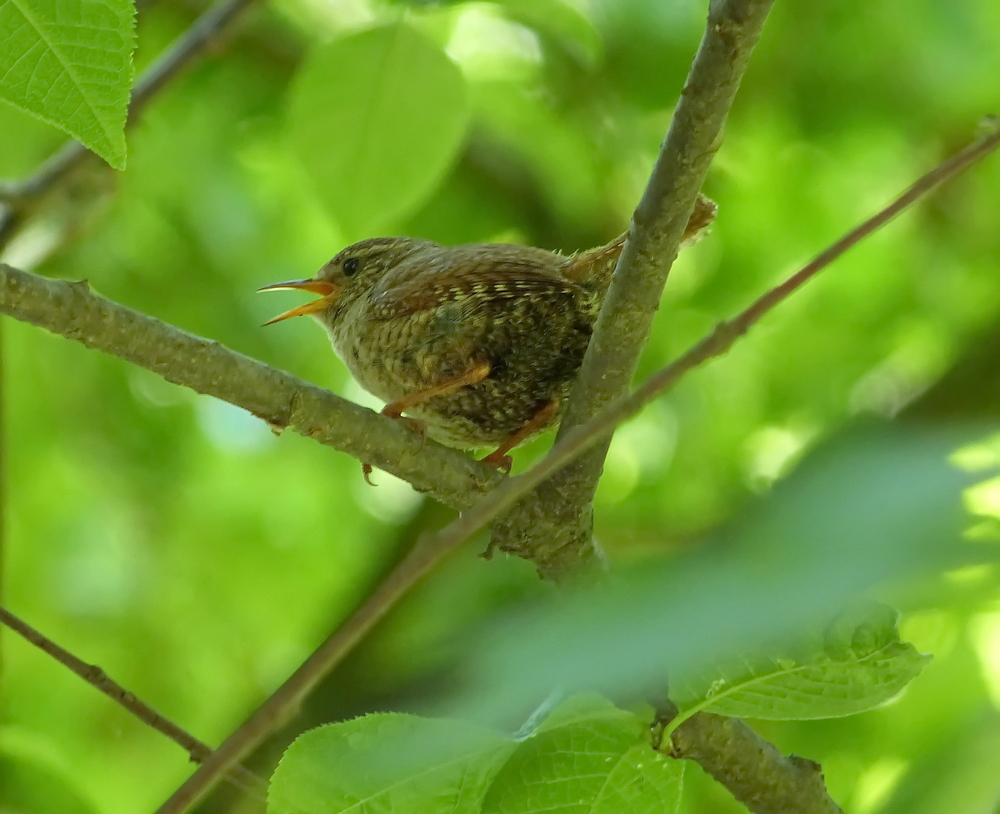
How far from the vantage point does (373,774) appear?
1194mm

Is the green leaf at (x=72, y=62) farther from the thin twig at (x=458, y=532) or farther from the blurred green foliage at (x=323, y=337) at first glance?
the blurred green foliage at (x=323, y=337)

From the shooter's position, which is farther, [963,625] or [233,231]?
[233,231]

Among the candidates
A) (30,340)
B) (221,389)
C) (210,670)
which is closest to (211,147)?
(30,340)

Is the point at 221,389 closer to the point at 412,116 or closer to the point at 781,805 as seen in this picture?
the point at 412,116

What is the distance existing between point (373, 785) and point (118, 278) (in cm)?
331

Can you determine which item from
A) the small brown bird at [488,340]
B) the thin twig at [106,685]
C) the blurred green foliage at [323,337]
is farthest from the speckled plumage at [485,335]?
the thin twig at [106,685]

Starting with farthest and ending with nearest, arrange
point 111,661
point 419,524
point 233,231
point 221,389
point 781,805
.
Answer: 1. point 111,661
2. point 233,231
3. point 419,524
4. point 781,805
5. point 221,389

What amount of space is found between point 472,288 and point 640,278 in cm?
82

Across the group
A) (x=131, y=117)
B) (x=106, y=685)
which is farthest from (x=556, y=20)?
(x=106, y=685)

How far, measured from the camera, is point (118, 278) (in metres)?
4.16

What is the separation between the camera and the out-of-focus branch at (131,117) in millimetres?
2564

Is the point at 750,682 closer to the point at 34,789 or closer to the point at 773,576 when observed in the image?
the point at 773,576

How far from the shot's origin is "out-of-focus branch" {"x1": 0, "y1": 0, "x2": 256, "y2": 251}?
2564mm

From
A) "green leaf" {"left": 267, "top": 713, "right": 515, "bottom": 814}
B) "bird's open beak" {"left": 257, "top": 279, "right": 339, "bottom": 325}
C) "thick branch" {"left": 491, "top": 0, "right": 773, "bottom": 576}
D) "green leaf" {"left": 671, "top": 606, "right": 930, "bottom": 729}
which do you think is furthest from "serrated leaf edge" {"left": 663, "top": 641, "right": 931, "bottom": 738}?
"bird's open beak" {"left": 257, "top": 279, "right": 339, "bottom": 325}
